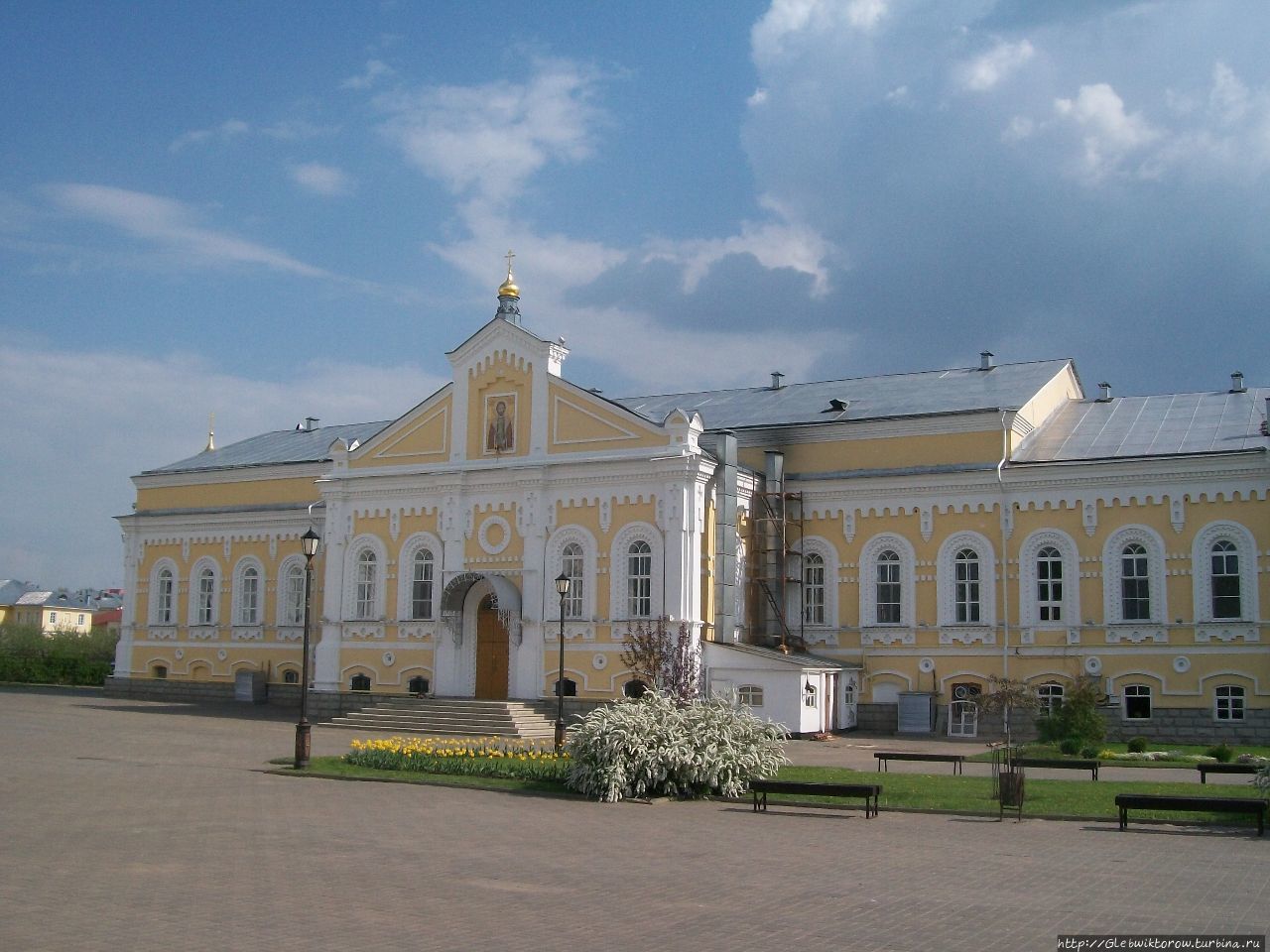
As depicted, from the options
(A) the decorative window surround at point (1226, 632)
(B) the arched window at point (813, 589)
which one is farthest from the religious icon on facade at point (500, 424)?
(A) the decorative window surround at point (1226, 632)

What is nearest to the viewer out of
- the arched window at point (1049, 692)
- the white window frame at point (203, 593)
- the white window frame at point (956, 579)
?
the arched window at point (1049, 692)

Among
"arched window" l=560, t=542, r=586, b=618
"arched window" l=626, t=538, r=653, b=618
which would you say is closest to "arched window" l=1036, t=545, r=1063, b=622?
"arched window" l=626, t=538, r=653, b=618

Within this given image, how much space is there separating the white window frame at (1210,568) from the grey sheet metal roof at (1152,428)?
80.7 inches

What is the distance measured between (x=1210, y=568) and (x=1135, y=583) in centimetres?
185

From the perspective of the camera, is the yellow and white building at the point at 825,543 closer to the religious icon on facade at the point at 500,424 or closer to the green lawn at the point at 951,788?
the religious icon on facade at the point at 500,424

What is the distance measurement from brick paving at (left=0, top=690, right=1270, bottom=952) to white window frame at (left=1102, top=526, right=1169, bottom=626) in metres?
16.9

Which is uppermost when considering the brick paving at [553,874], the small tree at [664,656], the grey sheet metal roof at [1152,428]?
the grey sheet metal roof at [1152,428]

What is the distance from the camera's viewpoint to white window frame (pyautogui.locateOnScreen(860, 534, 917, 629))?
114ft

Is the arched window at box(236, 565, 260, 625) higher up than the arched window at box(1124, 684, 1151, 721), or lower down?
higher up

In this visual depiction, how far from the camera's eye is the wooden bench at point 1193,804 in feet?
49.6

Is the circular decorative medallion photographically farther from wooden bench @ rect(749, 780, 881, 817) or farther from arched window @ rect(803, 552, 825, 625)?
wooden bench @ rect(749, 780, 881, 817)

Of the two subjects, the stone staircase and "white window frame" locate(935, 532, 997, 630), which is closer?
the stone staircase

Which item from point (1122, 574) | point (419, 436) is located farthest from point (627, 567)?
point (1122, 574)

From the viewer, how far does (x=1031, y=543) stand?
3350 centimetres
